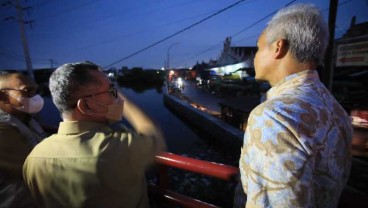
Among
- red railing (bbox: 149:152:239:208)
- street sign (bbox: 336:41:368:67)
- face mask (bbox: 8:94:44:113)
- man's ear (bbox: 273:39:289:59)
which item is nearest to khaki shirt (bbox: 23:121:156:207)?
red railing (bbox: 149:152:239:208)

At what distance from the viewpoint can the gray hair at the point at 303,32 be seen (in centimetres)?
124

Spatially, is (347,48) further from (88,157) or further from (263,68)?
(88,157)

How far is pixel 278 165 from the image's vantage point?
1.00m

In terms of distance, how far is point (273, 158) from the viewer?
1007 mm

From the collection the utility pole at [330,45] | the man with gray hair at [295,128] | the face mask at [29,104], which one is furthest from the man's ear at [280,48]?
the utility pole at [330,45]

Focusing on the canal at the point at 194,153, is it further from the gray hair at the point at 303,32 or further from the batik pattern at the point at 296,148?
the gray hair at the point at 303,32

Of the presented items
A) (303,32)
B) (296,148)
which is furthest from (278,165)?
(303,32)

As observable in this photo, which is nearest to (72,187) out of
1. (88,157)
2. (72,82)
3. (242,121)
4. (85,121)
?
(88,157)

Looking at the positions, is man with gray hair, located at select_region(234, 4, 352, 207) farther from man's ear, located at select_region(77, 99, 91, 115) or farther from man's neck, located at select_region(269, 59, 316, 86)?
man's ear, located at select_region(77, 99, 91, 115)

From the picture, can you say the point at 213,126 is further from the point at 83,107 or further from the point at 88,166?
the point at 88,166

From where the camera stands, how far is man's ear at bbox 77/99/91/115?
157 cm

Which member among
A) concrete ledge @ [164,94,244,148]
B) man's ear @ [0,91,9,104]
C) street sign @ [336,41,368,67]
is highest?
street sign @ [336,41,368,67]

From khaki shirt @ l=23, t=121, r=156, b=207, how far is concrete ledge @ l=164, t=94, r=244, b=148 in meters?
11.6

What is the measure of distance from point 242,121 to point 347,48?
7702 mm
